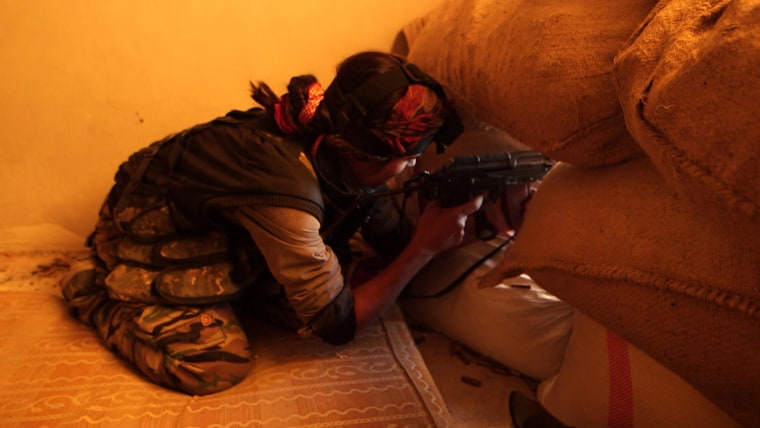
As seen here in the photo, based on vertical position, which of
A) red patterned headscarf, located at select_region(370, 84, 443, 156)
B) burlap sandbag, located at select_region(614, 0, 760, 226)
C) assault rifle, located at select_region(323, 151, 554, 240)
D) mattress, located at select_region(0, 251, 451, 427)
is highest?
burlap sandbag, located at select_region(614, 0, 760, 226)

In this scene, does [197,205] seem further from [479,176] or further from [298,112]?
[479,176]

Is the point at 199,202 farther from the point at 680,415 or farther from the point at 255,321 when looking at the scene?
the point at 680,415

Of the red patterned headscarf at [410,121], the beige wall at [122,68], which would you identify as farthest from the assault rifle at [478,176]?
the beige wall at [122,68]

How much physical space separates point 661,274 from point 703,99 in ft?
0.67

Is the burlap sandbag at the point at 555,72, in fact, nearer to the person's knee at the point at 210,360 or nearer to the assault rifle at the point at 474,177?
the assault rifle at the point at 474,177

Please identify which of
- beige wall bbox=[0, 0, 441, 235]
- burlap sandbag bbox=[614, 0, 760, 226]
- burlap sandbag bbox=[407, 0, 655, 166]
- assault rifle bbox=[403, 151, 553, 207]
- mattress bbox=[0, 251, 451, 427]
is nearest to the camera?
burlap sandbag bbox=[614, 0, 760, 226]

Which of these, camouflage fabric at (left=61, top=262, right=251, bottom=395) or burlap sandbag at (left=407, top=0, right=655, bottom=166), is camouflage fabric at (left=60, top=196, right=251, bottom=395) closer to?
camouflage fabric at (left=61, top=262, right=251, bottom=395)

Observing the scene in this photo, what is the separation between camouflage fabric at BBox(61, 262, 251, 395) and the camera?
0.87 m

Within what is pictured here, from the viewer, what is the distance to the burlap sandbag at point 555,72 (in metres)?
0.62

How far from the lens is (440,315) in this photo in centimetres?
114

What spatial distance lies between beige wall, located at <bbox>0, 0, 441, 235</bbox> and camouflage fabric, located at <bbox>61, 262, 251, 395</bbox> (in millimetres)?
488

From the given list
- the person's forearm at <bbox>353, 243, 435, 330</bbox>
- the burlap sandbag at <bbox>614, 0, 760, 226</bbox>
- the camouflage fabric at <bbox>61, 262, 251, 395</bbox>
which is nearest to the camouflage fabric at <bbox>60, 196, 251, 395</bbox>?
the camouflage fabric at <bbox>61, 262, 251, 395</bbox>

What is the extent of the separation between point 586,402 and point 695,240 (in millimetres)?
354

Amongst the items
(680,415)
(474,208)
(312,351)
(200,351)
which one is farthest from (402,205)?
(680,415)
